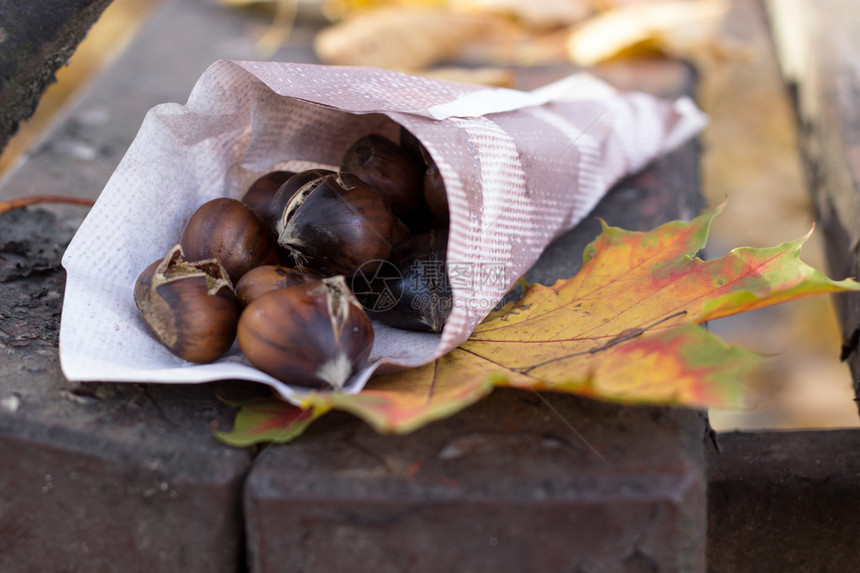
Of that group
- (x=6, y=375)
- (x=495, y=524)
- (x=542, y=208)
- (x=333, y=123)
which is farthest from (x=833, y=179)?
(x=6, y=375)

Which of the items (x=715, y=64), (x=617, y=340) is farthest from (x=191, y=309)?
(x=715, y=64)

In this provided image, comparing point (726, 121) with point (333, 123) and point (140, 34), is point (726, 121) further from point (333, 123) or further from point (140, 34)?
point (333, 123)

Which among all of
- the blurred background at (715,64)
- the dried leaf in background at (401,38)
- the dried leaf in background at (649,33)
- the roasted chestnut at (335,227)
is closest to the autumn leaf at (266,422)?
the roasted chestnut at (335,227)

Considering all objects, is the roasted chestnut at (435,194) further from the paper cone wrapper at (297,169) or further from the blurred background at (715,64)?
the blurred background at (715,64)

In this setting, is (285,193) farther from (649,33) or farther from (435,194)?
(649,33)

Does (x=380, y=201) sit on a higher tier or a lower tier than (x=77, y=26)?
lower
